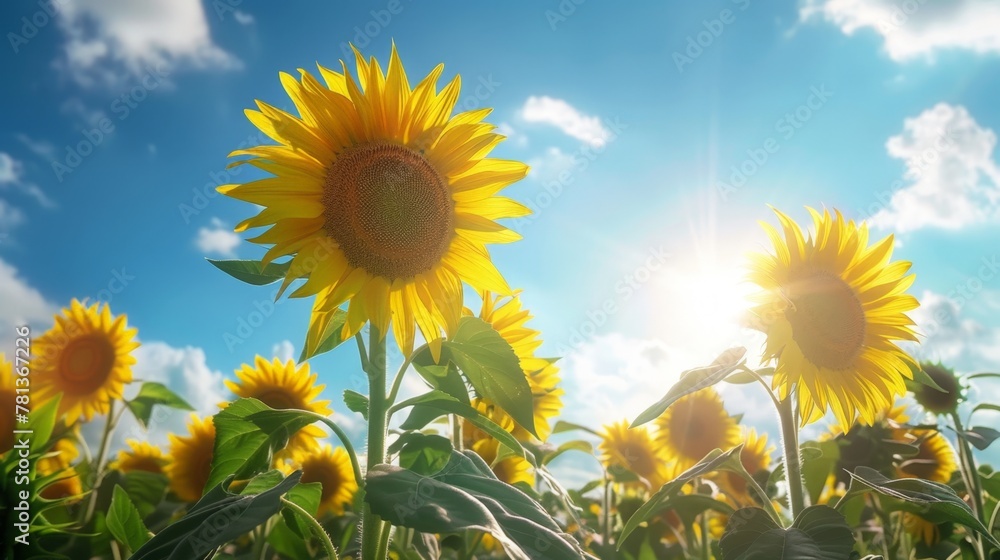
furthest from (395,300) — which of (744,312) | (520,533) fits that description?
(744,312)

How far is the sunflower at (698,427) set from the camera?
18.6 ft

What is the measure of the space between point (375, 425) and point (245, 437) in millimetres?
489

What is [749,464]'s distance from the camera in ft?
18.2

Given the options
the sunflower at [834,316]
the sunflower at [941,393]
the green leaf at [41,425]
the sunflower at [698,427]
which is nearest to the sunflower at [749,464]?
the sunflower at [698,427]

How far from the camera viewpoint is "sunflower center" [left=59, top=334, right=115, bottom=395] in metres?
4.34

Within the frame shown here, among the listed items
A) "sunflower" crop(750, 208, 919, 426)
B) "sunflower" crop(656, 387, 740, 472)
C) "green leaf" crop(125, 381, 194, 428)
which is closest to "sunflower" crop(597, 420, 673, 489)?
"sunflower" crop(656, 387, 740, 472)

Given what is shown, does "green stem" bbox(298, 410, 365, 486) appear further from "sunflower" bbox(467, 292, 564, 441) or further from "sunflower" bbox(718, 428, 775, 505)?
"sunflower" bbox(718, 428, 775, 505)

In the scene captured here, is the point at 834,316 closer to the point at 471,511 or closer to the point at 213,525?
the point at 471,511

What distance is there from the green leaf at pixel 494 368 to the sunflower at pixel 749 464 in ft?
11.0

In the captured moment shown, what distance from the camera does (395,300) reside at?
229cm

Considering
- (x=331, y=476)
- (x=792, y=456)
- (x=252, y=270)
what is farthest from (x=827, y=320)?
(x=331, y=476)

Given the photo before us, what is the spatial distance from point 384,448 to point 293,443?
2453mm

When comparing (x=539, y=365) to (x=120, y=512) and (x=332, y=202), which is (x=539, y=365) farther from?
(x=120, y=512)

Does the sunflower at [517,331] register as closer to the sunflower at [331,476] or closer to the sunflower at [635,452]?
the sunflower at [331,476]
